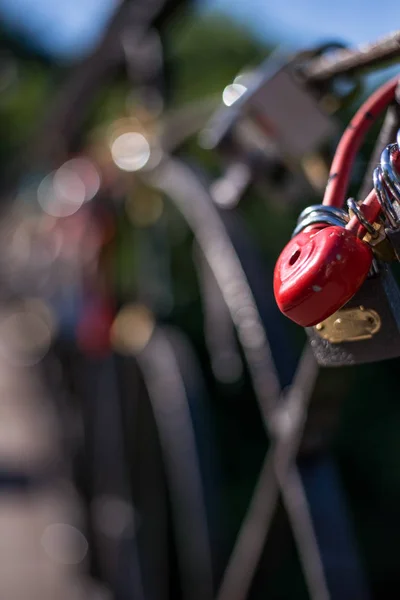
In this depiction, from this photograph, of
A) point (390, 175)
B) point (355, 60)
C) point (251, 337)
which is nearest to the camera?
point (390, 175)

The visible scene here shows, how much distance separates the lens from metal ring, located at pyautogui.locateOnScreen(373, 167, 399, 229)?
405mm

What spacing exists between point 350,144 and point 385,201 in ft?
0.31

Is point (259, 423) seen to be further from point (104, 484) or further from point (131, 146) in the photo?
point (131, 146)

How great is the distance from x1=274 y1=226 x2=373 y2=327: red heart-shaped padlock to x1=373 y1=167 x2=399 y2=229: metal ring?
0.02 meters

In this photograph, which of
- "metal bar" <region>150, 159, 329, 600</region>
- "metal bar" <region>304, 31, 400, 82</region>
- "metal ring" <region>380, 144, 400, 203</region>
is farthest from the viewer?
"metal bar" <region>150, 159, 329, 600</region>

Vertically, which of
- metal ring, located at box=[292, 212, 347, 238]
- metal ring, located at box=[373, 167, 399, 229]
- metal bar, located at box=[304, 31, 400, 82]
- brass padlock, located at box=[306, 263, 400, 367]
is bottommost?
brass padlock, located at box=[306, 263, 400, 367]

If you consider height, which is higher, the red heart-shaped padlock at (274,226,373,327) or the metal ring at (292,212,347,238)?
the metal ring at (292,212,347,238)

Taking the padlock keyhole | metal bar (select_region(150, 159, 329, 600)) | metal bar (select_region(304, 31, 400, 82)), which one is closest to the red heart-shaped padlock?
the padlock keyhole

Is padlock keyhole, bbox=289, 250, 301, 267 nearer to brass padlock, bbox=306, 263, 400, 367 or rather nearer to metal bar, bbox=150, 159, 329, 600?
brass padlock, bbox=306, 263, 400, 367

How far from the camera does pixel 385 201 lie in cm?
41

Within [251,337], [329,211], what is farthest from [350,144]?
[251,337]

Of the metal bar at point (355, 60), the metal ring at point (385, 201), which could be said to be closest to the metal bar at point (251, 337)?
the metal bar at point (355, 60)

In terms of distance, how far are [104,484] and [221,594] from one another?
1.61ft

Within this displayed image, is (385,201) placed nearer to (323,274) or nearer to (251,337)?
(323,274)
